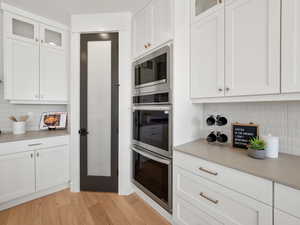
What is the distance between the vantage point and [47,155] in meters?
2.14

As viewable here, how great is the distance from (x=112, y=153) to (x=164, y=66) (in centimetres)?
140

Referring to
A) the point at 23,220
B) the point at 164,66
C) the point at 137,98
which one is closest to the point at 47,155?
the point at 23,220

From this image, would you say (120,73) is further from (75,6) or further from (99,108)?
(75,6)

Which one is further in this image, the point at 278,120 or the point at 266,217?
the point at 278,120

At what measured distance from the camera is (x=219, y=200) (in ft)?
3.65

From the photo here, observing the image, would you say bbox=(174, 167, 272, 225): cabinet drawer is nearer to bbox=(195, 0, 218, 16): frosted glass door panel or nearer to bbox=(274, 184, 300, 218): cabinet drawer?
bbox=(274, 184, 300, 218): cabinet drawer

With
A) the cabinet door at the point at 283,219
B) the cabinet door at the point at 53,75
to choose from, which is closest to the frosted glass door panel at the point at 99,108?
the cabinet door at the point at 53,75

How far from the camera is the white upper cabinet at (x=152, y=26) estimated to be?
1558 millimetres

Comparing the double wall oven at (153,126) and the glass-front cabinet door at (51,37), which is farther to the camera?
the glass-front cabinet door at (51,37)

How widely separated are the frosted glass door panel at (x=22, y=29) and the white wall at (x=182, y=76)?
2160mm

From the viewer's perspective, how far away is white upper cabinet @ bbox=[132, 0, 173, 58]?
1558mm

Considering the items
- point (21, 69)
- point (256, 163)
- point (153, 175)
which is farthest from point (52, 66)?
point (256, 163)

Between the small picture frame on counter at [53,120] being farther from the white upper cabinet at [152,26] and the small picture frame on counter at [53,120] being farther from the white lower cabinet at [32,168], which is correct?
the white upper cabinet at [152,26]

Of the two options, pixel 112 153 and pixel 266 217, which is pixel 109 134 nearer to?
pixel 112 153
